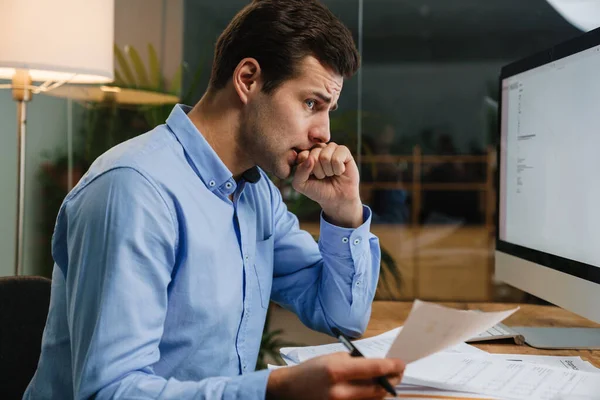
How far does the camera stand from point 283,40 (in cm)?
110

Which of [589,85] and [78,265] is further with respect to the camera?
[589,85]

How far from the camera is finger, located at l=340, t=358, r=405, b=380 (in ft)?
2.36

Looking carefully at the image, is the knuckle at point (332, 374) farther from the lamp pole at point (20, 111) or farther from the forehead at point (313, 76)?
the lamp pole at point (20, 111)

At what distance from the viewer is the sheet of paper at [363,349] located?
110cm

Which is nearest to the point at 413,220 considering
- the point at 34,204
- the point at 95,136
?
the point at 95,136

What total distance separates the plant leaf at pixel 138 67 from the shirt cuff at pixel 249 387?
223cm

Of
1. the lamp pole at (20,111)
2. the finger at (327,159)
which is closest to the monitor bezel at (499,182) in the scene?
the finger at (327,159)

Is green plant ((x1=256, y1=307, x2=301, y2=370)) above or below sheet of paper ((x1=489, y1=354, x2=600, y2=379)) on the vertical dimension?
below

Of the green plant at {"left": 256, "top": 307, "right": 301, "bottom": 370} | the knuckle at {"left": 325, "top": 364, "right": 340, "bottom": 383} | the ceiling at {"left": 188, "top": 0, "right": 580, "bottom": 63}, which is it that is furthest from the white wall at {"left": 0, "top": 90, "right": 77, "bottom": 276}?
the knuckle at {"left": 325, "top": 364, "right": 340, "bottom": 383}

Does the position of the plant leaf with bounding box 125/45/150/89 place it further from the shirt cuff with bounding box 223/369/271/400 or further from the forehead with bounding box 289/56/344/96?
the shirt cuff with bounding box 223/369/271/400

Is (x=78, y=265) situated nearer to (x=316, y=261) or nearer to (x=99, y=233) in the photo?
(x=99, y=233)

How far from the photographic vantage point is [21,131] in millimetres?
2361

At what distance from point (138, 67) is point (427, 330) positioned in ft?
7.80

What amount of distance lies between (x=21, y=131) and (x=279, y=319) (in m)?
1.17
